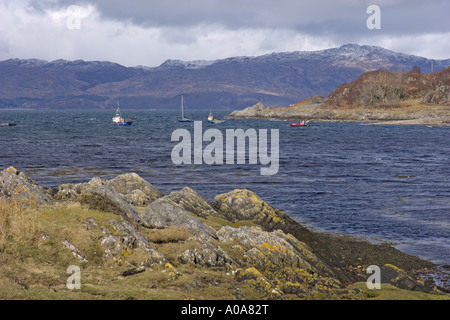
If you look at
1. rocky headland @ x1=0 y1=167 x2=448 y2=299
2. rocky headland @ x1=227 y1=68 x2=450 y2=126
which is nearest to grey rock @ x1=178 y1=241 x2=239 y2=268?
rocky headland @ x1=0 y1=167 x2=448 y2=299

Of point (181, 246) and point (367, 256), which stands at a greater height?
point (181, 246)

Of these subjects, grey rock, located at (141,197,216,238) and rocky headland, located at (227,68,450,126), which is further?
rocky headland, located at (227,68,450,126)

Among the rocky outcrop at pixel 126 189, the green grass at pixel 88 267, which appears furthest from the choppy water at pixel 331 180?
the green grass at pixel 88 267

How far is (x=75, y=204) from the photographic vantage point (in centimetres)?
1344

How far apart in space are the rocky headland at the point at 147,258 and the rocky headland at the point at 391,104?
5219 inches

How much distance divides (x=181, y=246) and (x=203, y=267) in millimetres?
1119

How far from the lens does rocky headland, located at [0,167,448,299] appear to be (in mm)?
10203

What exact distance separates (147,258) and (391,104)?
175286mm

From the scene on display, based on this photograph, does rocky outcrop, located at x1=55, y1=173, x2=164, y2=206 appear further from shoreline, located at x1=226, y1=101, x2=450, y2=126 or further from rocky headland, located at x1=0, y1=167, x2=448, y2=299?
shoreline, located at x1=226, y1=101, x2=450, y2=126

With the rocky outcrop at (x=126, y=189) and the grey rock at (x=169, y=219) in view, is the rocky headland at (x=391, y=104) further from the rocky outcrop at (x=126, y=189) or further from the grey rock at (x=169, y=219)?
the grey rock at (x=169, y=219)

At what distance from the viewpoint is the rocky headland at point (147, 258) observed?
10.2 m

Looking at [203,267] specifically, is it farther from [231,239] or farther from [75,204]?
[75,204]

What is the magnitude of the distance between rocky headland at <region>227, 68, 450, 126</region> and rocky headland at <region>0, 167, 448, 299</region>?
132574 mm

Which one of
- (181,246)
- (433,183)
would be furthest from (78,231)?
(433,183)
